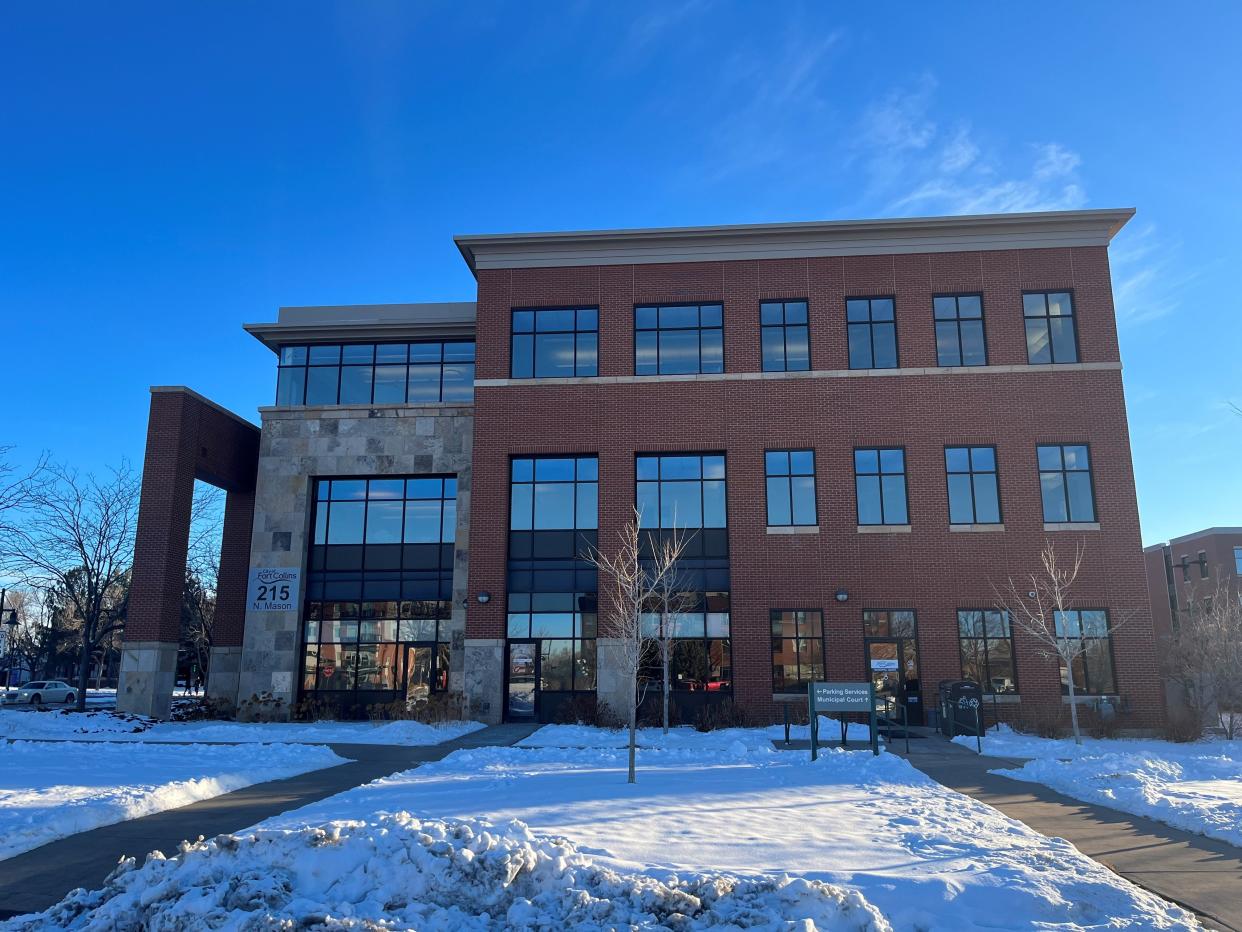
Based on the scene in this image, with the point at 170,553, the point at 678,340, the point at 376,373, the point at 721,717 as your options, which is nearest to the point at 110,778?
the point at 170,553

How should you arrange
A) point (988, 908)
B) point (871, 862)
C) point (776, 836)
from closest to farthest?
point (988, 908), point (871, 862), point (776, 836)

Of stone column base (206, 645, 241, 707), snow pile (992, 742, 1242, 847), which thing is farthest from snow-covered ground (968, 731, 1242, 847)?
stone column base (206, 645, 241, 707)

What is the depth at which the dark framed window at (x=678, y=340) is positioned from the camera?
28062mm

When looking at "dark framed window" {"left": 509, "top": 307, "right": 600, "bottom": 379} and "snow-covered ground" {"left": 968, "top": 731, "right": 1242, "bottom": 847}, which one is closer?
"snow-covered ground" {"left": 968, "top": 731, "right": 1242, "bottom": 847}

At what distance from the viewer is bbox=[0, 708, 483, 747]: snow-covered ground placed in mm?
21953

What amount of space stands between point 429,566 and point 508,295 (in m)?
9.03

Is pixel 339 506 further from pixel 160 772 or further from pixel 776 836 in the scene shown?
pixel 776 836

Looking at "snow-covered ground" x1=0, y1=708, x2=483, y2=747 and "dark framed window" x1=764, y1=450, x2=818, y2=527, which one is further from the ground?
"dark framed window" x1=764, y1=450, x2=818, y2=527

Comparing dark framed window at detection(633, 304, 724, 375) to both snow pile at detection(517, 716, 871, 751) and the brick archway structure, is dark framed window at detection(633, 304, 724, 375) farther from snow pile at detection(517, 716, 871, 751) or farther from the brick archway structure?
the brick archway structure

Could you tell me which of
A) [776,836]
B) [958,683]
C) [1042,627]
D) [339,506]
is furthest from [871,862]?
[339,506]

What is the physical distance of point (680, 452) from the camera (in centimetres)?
2761

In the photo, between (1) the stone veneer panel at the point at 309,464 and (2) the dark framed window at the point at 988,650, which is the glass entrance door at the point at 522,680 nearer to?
(1) the stone veneer panel at the point at 309,464

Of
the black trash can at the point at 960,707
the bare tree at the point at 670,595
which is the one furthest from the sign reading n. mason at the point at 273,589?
the black trash can at the point at 960,707

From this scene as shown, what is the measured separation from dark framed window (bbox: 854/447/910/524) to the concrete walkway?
1188cm
